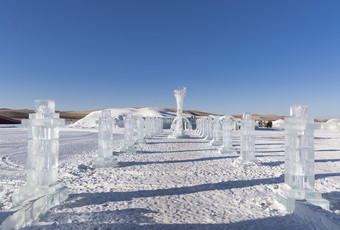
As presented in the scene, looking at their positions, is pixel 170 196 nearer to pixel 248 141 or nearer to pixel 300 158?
pixel 300 158

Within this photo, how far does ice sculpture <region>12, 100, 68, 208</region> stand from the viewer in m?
4.12

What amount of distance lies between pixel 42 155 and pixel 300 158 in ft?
16.3

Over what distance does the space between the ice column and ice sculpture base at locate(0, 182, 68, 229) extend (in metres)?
6.05

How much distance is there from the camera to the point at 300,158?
4039 millimetres

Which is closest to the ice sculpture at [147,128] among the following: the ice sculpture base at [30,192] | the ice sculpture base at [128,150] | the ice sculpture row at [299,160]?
the ice sculpture base at [128,150]

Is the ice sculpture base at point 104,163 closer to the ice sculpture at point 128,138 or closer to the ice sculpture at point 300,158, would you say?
the ice sculpture at point 128,138

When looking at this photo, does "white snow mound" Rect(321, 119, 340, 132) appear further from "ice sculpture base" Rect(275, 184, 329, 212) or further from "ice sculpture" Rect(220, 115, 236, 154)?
"ice sculpture base" Rect(275, 184, 329, 212)

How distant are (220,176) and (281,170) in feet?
7.72

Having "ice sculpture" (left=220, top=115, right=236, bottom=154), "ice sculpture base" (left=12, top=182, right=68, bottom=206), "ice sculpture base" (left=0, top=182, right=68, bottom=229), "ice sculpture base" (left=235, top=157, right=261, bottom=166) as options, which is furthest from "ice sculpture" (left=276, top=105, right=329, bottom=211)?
"ice sculpture" (left=220, top=115, right=236, bottom=154)

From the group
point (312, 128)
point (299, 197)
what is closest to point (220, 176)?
point (299, 197)

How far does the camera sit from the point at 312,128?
399cm

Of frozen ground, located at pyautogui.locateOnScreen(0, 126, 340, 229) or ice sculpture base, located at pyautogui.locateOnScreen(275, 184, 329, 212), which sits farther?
ice sculpture base, located at pyautogui.locateOnScreen(275, 184, 329, 212)

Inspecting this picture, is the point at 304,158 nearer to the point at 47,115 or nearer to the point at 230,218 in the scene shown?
the point at 230,218

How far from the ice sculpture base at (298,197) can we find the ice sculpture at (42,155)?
426cm
